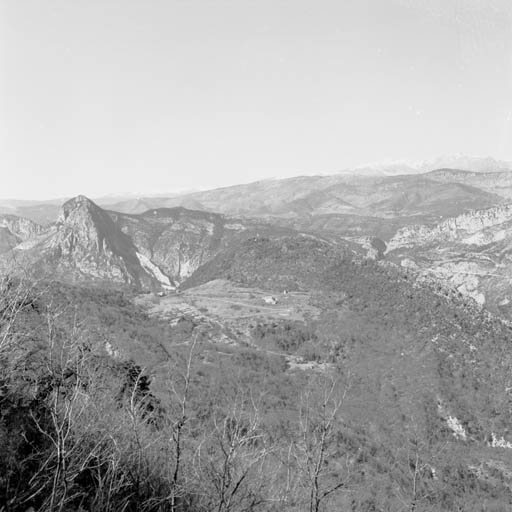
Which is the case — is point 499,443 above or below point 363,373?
below

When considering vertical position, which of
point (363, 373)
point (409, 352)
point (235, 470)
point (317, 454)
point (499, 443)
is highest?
point (235, 470)

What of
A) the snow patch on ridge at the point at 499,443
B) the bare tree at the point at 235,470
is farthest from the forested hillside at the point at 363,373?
the bare tree at the point at 235,470

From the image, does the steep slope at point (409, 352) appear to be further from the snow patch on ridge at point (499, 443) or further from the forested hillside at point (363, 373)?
the snow patch on ridge at point (499, 443)

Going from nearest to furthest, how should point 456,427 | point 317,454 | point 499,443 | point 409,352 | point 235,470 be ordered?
1. point 235,470
2. point 317,454
3. point 499,443
4. point 456,427
5. point 409,352

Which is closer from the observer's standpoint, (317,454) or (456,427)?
(317,454)

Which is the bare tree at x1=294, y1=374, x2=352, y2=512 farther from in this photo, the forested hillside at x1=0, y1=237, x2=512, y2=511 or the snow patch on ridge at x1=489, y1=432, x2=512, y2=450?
the snow patch on ridge at x1=489, y1=432, x2=512, y2=450

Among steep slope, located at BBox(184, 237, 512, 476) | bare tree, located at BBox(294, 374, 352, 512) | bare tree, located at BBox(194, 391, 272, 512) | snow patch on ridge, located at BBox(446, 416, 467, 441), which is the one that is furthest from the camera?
snow patch on ridge, located at BBox(446, 416, 467, 441)

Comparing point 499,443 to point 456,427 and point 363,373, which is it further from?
point 363,373

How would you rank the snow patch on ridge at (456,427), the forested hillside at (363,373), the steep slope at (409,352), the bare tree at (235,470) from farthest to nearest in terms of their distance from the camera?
the snow patch on ridge at (456,427) → the steep slope at (409,352) → the forested hillside at (363,373) → the bare tree at (235,470)

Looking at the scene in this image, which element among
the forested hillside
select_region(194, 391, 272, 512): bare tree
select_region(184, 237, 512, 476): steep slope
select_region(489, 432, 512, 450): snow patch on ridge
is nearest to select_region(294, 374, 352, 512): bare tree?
select_region(194, 391, 272, 512): bare tree

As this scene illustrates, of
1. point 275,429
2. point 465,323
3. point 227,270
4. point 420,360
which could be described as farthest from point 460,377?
point 227,270

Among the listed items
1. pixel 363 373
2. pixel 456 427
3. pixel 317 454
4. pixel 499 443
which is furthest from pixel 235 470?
pixel 363 373
